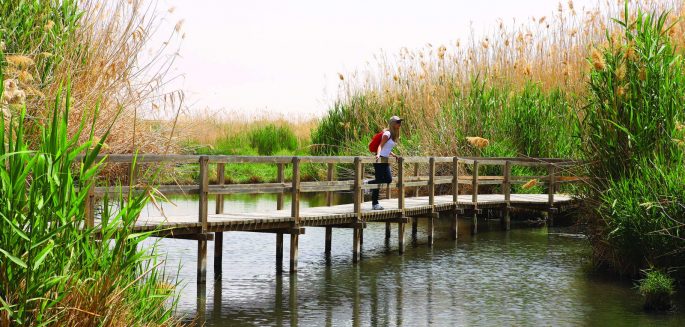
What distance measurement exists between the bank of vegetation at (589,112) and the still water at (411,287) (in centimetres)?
95

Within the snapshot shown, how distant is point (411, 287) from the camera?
1249 centimetres

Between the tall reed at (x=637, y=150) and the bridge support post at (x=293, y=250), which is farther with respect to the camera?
the bridge support post at (x=293, y=250)

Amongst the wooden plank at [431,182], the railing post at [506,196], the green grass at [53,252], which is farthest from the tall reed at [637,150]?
the green grass at [53,252]

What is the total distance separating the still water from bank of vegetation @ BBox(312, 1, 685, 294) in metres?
0.95

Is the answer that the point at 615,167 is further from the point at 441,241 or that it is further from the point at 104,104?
the point at 104,104

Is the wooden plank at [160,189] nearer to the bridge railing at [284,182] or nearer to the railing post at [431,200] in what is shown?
the bridge railing at [284,182]

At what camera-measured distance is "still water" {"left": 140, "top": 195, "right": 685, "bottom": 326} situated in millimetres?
10477

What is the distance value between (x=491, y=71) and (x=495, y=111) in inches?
52.4

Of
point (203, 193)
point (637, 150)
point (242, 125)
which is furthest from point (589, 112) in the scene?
point (242, 125)

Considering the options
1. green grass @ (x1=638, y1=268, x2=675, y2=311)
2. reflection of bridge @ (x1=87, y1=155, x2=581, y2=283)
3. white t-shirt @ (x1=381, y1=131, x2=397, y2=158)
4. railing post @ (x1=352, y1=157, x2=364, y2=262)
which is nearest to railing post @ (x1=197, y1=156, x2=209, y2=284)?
reflection of bridge @ (x1=87, y1=155, x2=581, y2=283)

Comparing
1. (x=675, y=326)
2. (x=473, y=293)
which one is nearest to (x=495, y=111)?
(x=473, y=293)

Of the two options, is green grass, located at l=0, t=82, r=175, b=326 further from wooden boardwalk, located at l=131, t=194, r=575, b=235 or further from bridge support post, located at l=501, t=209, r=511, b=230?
bridge support post, located at l=501, t=209, r=511, b=230

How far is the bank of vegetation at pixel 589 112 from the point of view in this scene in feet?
39.9

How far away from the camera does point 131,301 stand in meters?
6.60
